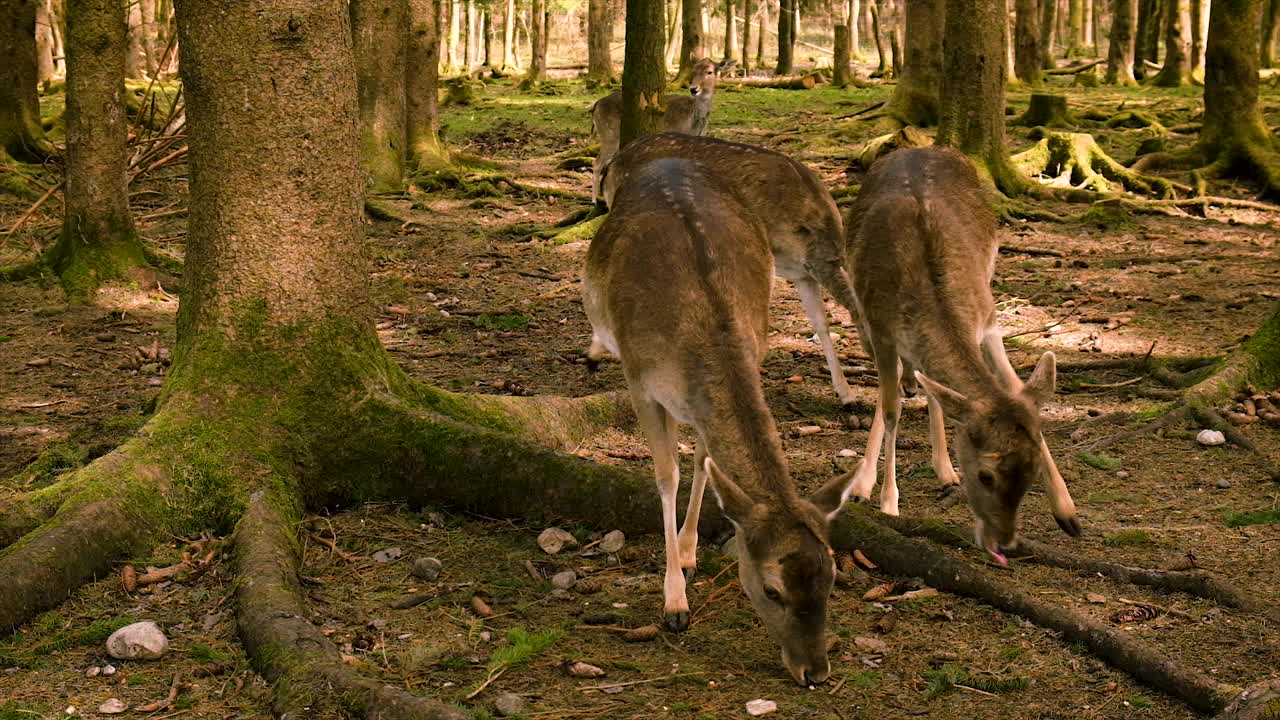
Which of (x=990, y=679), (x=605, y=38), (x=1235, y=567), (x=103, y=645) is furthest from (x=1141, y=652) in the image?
(x=605, y=38)

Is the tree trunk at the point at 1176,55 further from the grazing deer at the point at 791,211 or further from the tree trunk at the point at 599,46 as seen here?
the grazing deer at the point at 791,211

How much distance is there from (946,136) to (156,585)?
11179mm

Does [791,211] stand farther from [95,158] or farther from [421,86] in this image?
[421,86]

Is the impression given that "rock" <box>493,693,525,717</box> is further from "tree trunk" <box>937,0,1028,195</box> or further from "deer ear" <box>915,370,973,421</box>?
"tree trunk" <box>937,0,1028,195</box>

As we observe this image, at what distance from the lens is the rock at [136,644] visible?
15.2 ft

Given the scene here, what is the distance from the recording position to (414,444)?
20.0 ft

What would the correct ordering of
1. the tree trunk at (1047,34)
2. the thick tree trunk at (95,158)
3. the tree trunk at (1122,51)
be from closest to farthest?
the thick tree trunk at (95,158) → the tree trunk at (1122,51) → the tree trunk at (1047,34)

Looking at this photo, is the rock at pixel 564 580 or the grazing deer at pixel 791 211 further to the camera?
the grazing deer at pixel 791 211

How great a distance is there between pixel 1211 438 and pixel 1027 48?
25532 mm

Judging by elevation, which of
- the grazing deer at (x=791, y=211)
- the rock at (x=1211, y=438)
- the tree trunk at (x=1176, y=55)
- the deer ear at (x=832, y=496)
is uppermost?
the tree trunk at (x=1176, y=55)

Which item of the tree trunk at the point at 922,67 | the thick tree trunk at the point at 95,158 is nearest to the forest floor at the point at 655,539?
the thick tree trunk at the point at 95,158

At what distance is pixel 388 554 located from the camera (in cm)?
567

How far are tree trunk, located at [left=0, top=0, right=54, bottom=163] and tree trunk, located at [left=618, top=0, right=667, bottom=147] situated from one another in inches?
331

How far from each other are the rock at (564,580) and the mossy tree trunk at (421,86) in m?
11.2
